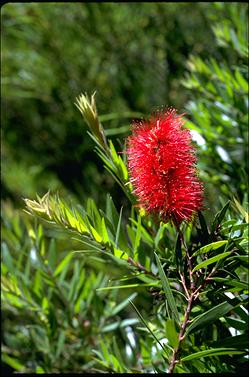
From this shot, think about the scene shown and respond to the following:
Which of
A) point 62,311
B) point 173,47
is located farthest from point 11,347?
point 173,47

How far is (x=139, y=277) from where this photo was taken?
508 mm

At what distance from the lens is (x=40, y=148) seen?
1267 millimetres

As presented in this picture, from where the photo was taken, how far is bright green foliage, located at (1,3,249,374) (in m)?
0.43

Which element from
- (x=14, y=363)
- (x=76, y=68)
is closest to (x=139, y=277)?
(x=14, y=363)

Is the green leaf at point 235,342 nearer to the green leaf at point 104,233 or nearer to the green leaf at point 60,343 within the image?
the green leaf at point 104,233

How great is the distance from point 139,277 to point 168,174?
13cm

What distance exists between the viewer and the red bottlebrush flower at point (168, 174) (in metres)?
0.41

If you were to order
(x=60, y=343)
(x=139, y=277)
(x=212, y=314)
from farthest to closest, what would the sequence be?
1. (x=60, y=343)
2. (x=139, y=277)
3. (x=212, y=314)

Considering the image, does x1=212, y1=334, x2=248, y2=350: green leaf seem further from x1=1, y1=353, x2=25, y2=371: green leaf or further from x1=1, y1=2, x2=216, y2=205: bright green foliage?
x1=1, y1=2, x2=216, y2=205: bright green foliage

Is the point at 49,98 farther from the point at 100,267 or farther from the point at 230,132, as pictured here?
the point at 230,132

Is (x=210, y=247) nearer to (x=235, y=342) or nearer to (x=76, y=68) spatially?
(x=235, y=342)

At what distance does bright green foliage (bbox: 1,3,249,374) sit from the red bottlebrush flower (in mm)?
25

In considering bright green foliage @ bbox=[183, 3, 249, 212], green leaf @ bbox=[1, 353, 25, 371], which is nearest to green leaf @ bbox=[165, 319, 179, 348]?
bright green foliage @ bbox=[183, 3, 249, 212]

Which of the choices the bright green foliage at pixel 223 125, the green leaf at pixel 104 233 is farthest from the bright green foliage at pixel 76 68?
the green leaf at pixel 104 233
